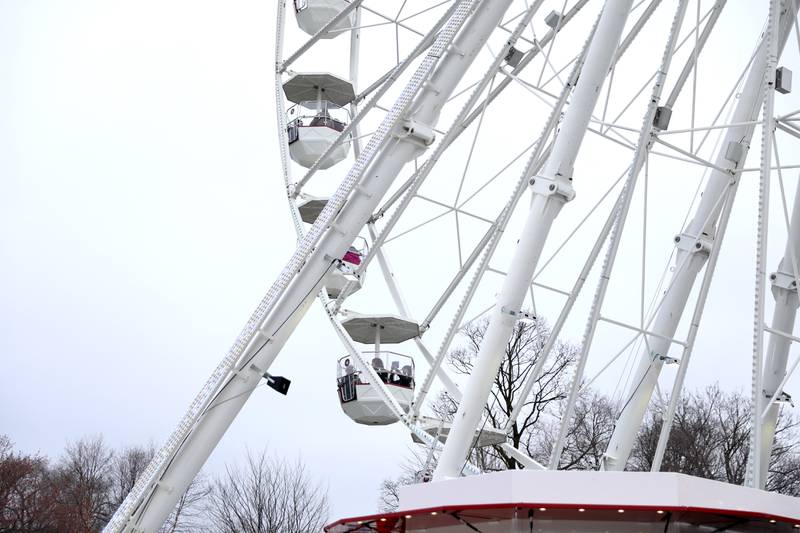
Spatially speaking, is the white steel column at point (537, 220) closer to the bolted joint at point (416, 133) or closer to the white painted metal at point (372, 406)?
the bolted joint at point (416, 133)

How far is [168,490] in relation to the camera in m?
16.8

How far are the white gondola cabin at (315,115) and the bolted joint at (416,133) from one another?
26.3 ft

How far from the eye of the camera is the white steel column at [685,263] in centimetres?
1487

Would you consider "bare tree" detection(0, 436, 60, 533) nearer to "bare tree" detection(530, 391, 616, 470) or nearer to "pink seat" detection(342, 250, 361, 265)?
"bare tree" detection(530, 391, 616, 470)

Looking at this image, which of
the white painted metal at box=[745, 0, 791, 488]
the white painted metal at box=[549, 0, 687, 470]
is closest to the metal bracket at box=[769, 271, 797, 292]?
the white painted metal at box=[745, 0, 791, 488]

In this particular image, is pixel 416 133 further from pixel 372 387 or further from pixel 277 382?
pixel 372 387

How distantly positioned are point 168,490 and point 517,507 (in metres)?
7.82

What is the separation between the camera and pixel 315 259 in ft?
55.3

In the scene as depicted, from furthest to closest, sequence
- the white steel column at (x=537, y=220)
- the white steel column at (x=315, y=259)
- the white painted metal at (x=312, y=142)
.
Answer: the white painted metal at (x=312, y=142) → the white steel column at (x=315, y=259) → the white steel column at (x=537, y=220)

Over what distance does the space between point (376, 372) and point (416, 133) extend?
261 inches

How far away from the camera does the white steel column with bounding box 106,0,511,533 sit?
1642 cm

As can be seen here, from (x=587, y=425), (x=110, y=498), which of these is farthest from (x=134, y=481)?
(x=587, y=425)

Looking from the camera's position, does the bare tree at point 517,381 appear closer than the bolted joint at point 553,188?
No

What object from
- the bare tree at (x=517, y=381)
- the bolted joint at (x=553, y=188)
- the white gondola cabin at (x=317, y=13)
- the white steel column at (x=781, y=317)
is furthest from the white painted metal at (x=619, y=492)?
the bare tree at (x=517, y=381)
